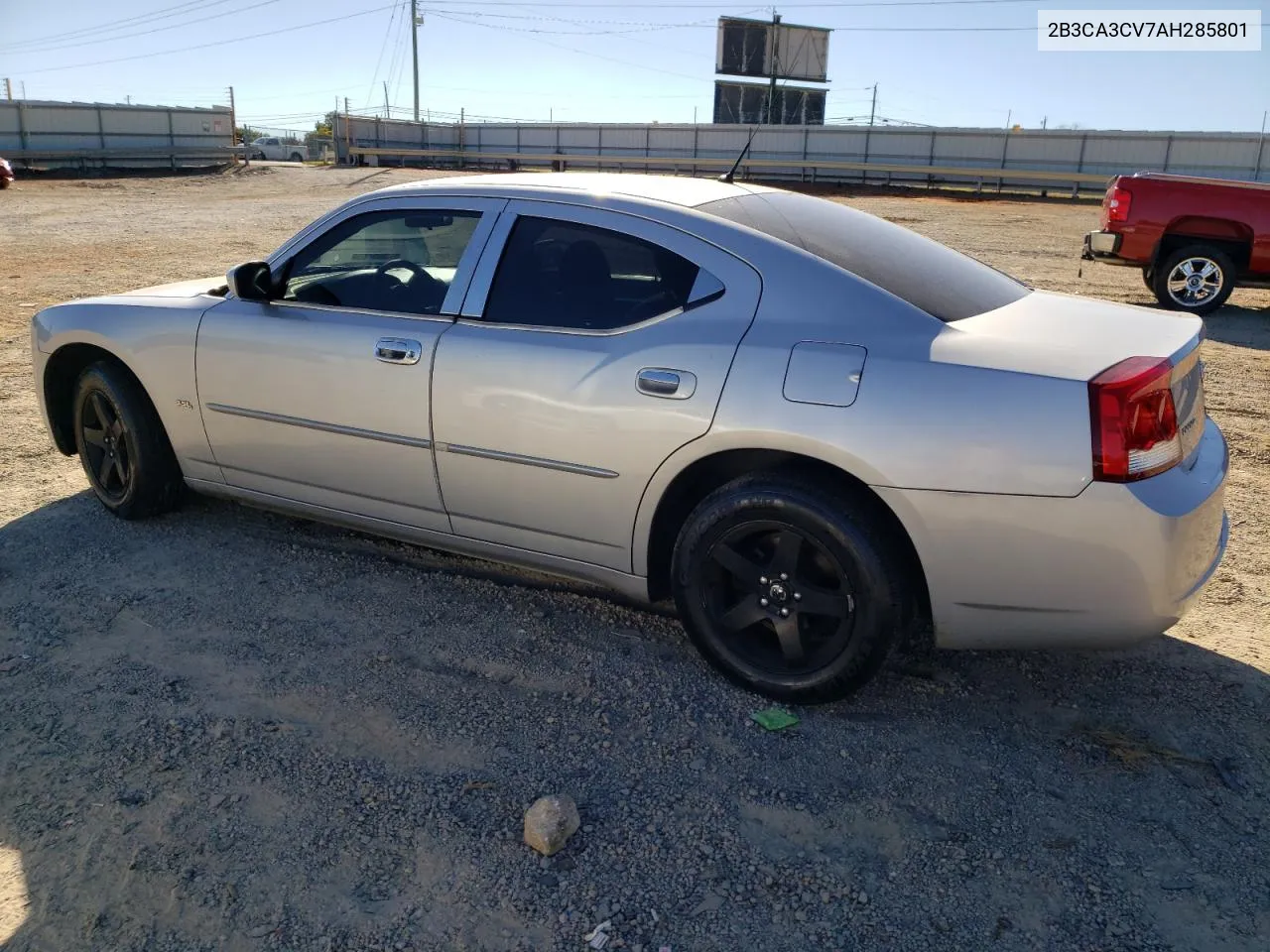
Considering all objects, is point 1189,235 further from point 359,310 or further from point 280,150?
point 280,150

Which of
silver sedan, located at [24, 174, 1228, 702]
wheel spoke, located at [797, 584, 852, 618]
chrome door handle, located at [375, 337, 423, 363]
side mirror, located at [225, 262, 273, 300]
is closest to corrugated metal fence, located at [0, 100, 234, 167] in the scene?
side mirror, located at [225, 262, 273, 300]

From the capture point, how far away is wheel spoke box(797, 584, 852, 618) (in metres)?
3.14

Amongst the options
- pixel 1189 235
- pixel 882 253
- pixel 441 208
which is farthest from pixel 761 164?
pixel 882 253

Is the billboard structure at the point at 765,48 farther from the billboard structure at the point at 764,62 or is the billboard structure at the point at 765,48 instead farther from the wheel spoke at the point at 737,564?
the wheel spoke at the point at 737,564

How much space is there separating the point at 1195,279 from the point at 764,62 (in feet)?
147

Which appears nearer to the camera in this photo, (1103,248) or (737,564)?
(737,564)

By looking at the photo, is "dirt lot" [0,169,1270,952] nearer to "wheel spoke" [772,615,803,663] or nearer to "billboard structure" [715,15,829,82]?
"wheel spoke" [772,615,803,663]

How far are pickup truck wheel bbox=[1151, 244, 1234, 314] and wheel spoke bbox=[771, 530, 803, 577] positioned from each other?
373 inches

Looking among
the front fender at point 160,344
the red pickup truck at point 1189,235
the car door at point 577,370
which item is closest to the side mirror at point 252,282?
the front fender at point 160,344

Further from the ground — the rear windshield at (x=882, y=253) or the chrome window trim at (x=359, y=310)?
the rear windshield at (x=882, y=253)

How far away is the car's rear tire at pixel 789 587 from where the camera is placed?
10.1 feet

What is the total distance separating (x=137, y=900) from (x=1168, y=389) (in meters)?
3.10

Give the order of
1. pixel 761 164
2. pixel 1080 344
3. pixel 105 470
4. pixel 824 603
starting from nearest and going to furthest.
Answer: pixel 1080 344 → pixel 824 603 → pixel 105 470 → pixel 761 164

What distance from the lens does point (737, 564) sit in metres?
3.29
